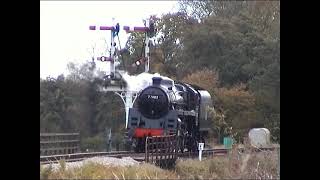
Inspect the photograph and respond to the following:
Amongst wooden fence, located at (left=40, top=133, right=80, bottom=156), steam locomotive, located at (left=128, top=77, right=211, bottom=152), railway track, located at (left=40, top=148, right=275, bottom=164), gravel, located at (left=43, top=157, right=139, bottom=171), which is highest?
steam locomotive, located at (left=128, top=77, right=211, bottom=152)

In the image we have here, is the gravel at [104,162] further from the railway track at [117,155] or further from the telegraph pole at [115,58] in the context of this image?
the telegraph pole at [115,58]

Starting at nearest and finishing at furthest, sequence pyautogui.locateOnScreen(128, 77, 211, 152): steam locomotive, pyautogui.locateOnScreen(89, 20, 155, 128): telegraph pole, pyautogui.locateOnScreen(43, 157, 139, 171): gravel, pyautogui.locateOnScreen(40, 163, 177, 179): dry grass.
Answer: pyautogui.locateOnScreen(40, 163, 177, 179): dry grass, pyautogui.locateOnScreen(43, 157, 139, 171): gravel, pyautogui.locateOnScreen(89, 20, 155, 128): telegraph pole, pyautogui.locateOnScreen(128, 77, 211, 152): steam locomotive

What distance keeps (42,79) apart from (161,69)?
6.39ft


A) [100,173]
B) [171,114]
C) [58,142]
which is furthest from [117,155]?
[171,114]

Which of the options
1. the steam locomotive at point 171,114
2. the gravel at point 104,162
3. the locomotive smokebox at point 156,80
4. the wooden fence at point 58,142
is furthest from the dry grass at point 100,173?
the locomotive smokebox at point 156,80

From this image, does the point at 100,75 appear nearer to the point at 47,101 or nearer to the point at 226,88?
the point at 47,101

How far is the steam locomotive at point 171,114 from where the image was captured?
7832 mm

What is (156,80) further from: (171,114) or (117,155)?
(117,155)

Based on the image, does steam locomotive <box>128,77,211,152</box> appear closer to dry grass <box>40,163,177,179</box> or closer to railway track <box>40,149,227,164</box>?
railway track <box>40,149,227,164</box>

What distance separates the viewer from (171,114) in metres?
8.48

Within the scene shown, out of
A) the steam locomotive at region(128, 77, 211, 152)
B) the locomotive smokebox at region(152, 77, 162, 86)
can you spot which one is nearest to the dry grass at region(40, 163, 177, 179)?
the steam locomotive at region(128, 77, 211, 152)

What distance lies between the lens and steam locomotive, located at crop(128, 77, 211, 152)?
7.83 meters
